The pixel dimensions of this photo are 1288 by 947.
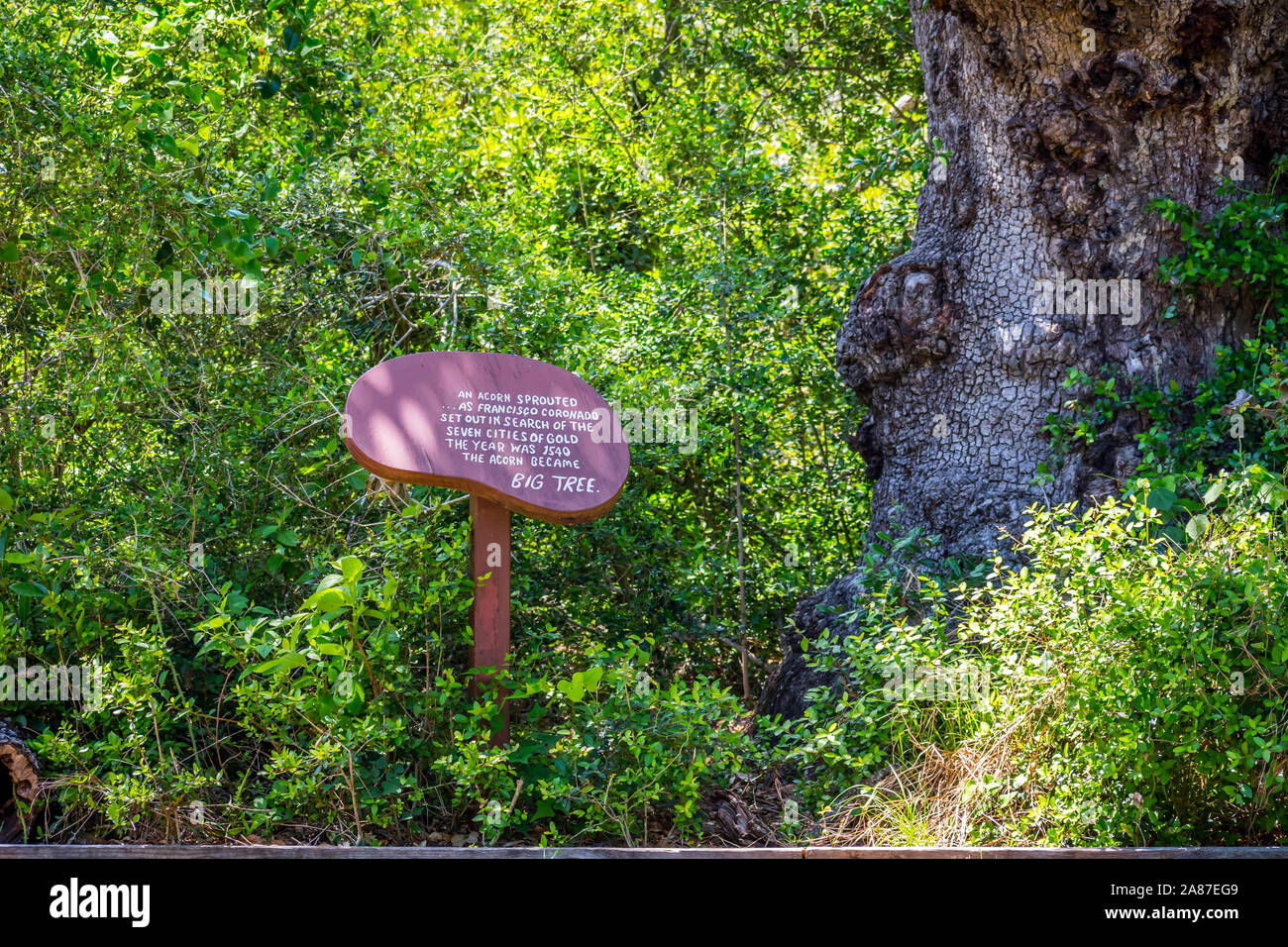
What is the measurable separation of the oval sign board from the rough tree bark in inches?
64.9

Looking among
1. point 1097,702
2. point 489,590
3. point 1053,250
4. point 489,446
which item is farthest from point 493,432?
point 1053,250

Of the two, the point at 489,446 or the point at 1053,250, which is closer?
the point at 489,446

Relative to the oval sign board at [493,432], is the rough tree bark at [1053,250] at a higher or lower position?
higher

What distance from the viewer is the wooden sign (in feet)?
14.8

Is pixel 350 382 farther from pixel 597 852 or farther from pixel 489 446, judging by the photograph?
pixel 597 852

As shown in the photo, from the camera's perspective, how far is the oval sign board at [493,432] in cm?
451

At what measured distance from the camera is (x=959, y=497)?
227 inches

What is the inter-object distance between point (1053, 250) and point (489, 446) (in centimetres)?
298

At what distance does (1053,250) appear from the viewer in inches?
228

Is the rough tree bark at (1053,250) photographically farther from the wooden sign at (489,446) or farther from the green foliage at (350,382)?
the wooden sign at (489,446)

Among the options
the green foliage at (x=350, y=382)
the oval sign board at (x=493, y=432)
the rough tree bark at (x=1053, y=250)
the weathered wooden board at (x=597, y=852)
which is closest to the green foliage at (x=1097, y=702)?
the weathered wooden board at (x=597, y=852)
